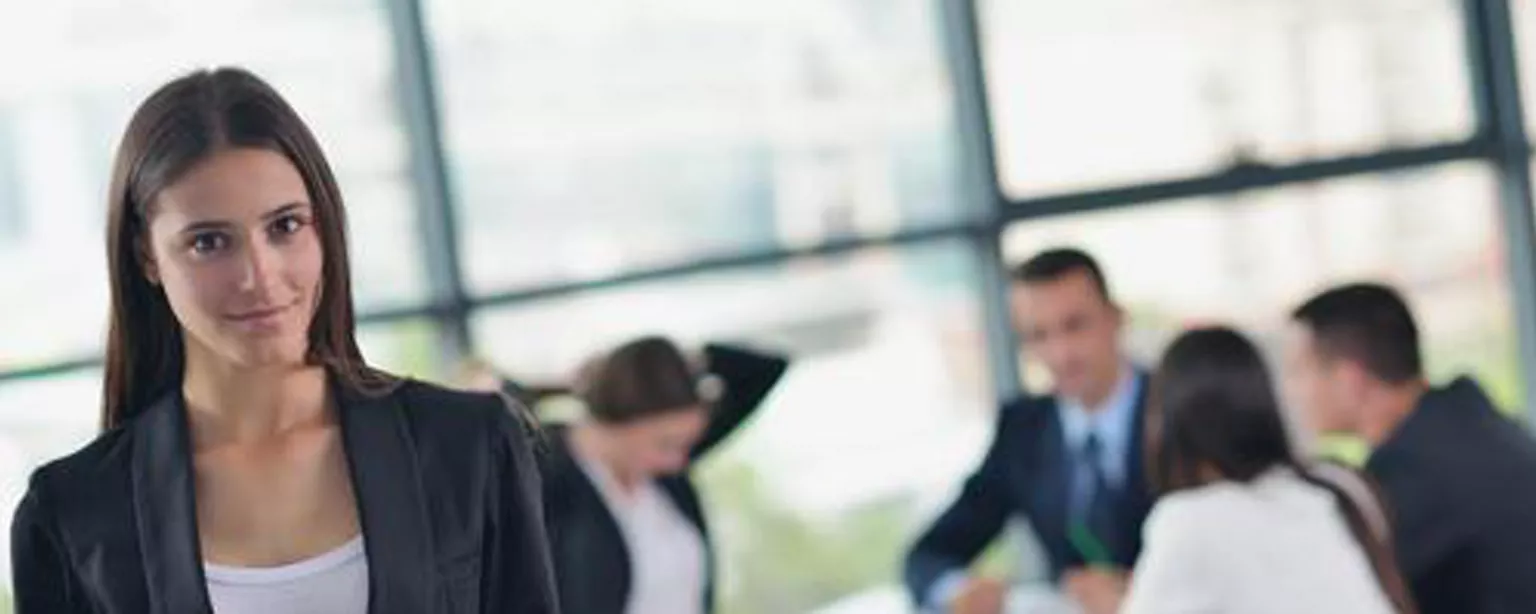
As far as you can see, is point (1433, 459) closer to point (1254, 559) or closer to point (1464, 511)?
point (1464, 511)

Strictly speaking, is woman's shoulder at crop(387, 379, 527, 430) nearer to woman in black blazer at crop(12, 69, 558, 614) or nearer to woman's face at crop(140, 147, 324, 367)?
woman in black blazer at crop(12, 69, 558, 614)

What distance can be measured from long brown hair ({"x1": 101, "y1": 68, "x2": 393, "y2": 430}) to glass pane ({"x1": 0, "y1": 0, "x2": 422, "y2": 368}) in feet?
6.79

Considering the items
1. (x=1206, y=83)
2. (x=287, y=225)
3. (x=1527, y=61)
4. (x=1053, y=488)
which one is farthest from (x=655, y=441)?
(x=1527, y=61)

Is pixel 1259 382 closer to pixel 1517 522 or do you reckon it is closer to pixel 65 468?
pixel 1517 522

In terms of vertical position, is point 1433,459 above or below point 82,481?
below

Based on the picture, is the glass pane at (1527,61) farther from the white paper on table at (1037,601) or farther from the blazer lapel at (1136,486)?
the blazer lapel at (1136,486)

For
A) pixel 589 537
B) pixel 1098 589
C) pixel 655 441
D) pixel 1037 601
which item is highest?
pixel 655 441

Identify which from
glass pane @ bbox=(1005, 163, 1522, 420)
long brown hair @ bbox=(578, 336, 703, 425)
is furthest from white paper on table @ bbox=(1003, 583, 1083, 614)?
long brown hair @ bbox=(578, 336, 703, 425)

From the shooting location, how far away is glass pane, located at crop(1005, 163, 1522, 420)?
5.20 m

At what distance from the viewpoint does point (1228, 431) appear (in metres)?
3.20

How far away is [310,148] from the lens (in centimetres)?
185

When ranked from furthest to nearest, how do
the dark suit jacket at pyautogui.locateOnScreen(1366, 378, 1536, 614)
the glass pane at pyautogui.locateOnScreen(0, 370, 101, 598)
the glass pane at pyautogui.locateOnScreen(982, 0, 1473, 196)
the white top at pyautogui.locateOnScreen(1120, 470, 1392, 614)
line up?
the glass pane at pyautogui.locateOnScreen(982, 0, 1473, 196) → the glass pane at pyautogui.locateOnScreen(0, 370, 101, 598) → the dark suit jacket at pyautogui.locateOnScreen(1366, 378, 1536, 614) → the white top at pyautogui.locateOnScreen(1120, 470, 1392, 614)

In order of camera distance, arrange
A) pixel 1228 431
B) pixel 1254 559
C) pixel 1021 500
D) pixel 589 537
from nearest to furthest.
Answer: pixel 1254 559 → pixel 1228 431 → pixel 589 537 → pixel 1021 500

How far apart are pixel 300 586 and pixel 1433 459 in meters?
2.18
